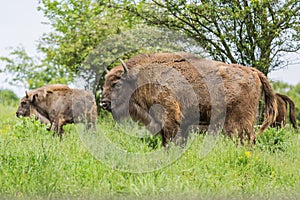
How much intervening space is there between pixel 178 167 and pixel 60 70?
12.8 m

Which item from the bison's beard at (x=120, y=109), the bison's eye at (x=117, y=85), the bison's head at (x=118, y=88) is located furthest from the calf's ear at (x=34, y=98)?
the bison's eye at (x=117, y=85)

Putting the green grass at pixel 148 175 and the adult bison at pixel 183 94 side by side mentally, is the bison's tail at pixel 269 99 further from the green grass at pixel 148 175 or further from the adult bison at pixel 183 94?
the green grass at pixel 148 175

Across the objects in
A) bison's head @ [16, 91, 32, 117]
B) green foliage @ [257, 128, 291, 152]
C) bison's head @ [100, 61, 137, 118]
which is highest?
bison's head @ [100, 61, 137, 118]

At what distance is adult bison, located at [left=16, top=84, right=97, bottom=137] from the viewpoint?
11.5 meters

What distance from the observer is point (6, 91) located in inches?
943

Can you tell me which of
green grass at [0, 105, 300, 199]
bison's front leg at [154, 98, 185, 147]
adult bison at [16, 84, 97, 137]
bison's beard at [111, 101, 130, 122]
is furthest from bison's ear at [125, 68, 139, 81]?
adult bison at [16, 84, 97, 137]

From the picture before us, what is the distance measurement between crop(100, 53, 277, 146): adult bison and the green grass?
0.54m

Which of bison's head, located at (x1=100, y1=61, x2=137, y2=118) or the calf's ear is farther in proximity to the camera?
the calf's ear

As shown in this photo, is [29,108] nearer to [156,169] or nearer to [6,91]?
[156,169]

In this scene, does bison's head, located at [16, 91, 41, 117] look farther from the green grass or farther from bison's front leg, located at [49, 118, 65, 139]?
→ the green grass

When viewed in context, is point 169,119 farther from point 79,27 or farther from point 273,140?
point 79,27

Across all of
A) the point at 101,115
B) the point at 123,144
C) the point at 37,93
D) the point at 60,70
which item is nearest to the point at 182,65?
the point at 123,144

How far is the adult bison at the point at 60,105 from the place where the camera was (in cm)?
1149

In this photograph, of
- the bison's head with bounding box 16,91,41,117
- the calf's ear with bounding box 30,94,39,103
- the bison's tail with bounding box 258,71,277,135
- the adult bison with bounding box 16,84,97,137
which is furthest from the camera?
the bison's head with bounding box 16,91,41,117
